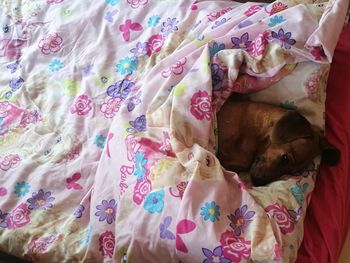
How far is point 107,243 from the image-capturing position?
1.24 metres

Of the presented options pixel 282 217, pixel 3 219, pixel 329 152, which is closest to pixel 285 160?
pixel 329 152

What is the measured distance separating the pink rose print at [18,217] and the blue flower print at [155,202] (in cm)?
42

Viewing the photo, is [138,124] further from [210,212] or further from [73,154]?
[210,212]

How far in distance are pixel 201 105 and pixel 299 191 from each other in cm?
38

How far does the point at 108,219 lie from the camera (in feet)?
4.13

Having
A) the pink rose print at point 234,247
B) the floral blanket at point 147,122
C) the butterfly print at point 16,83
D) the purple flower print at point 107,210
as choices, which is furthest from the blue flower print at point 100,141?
the pink rose print at point 234,247

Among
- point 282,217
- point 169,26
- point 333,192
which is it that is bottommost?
point 333,192

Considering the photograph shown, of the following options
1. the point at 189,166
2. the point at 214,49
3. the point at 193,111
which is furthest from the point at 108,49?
the point at 189,166

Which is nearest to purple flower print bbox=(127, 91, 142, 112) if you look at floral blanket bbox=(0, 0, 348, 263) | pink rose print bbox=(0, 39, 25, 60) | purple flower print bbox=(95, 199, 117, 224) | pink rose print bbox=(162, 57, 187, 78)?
floral blanket bbox=(0, 0, 348, 263)

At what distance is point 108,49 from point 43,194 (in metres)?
0.65

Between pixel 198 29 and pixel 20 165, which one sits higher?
pixel 198 29

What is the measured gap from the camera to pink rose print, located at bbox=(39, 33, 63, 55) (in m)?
1.81

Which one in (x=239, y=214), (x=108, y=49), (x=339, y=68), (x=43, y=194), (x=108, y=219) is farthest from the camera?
(x=108, y=49)

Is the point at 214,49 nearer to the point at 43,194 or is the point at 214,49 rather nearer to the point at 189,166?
the point at 189,166
